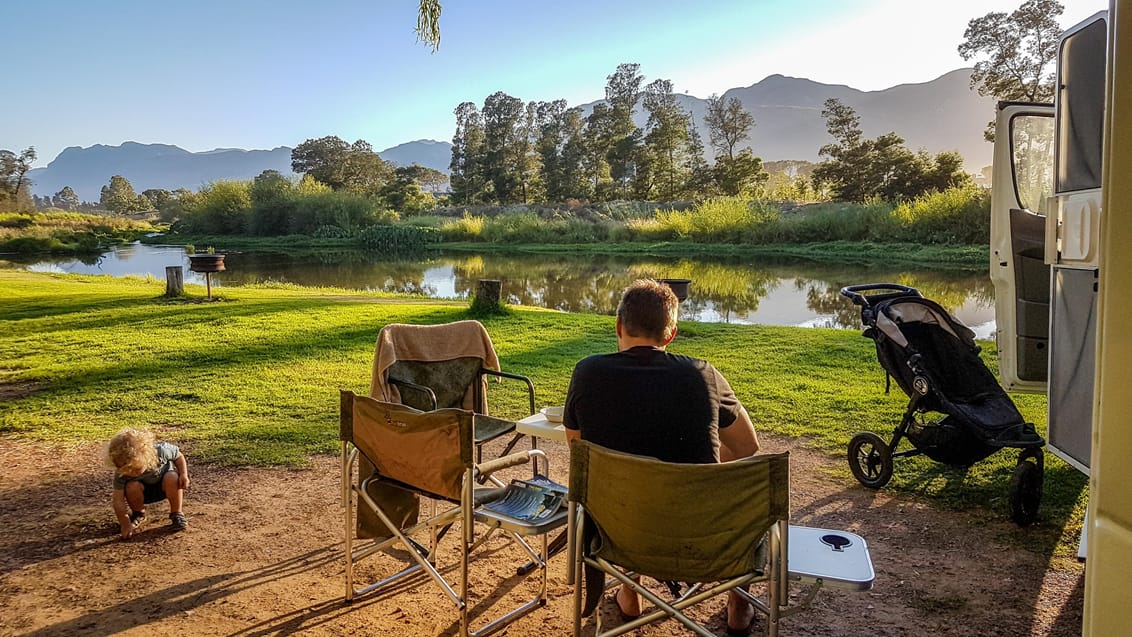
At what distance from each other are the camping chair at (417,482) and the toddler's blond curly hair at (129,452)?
1.18 meters

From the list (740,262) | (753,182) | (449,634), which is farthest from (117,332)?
(753,182)

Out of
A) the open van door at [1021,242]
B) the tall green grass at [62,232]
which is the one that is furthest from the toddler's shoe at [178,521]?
the tall green grass at [62,232]

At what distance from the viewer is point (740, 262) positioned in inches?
918

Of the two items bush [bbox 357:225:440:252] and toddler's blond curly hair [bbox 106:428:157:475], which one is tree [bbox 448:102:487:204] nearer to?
bush [bbox 357:225:440:252]

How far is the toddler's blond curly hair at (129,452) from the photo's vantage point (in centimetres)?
336

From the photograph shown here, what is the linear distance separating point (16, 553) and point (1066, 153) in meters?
4.72

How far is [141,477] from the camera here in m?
3.46

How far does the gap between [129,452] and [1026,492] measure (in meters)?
4.20

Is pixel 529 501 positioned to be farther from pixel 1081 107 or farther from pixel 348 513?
pixel 1081 107

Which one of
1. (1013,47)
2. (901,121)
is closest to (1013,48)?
(1013,47)

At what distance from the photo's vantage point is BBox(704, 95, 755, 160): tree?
4869cm

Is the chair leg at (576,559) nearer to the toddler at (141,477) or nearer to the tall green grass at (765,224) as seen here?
the toddler at (141,477)

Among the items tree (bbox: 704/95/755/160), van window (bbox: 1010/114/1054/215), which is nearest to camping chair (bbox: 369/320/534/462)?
van window (bbox: 1010/114/1054/215)

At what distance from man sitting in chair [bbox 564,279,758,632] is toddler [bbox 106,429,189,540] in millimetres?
2209
